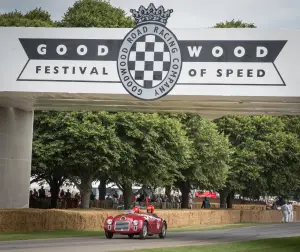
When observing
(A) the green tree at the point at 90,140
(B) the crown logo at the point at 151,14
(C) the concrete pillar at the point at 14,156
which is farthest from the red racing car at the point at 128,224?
(A) the green tree at the point at 90,140

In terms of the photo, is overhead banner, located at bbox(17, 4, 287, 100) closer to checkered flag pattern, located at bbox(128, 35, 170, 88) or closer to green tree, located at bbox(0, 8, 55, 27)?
checkered flag pattern, located at bbox(128, 35, 170, 88)

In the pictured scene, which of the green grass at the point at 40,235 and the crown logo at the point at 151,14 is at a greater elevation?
the crown logo at the point at 151,14

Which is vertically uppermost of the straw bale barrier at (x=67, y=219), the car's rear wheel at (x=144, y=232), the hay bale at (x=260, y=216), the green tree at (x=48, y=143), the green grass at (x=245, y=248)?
the green tree at (x=48, y=143)

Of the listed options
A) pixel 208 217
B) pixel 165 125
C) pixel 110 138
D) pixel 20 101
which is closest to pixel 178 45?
pixel 20 101

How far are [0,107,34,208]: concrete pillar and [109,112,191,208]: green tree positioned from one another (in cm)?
941

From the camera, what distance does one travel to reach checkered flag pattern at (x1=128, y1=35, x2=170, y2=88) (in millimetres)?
24172

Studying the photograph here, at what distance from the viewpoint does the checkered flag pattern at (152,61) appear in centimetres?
2417

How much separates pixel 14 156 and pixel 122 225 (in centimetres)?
500

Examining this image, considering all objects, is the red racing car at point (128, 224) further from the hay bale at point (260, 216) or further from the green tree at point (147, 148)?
the hay bale at point (260, 216)

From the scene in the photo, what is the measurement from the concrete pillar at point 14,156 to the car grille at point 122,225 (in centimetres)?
436

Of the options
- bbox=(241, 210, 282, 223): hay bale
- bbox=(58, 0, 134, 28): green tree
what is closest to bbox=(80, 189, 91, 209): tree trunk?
bbox=(58, 0, 134, 28): green tree

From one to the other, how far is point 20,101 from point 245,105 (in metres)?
7.89

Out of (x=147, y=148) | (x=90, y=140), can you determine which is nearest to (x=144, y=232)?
(x=90, y=140)

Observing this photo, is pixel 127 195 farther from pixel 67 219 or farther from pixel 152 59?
pixel 152 59
